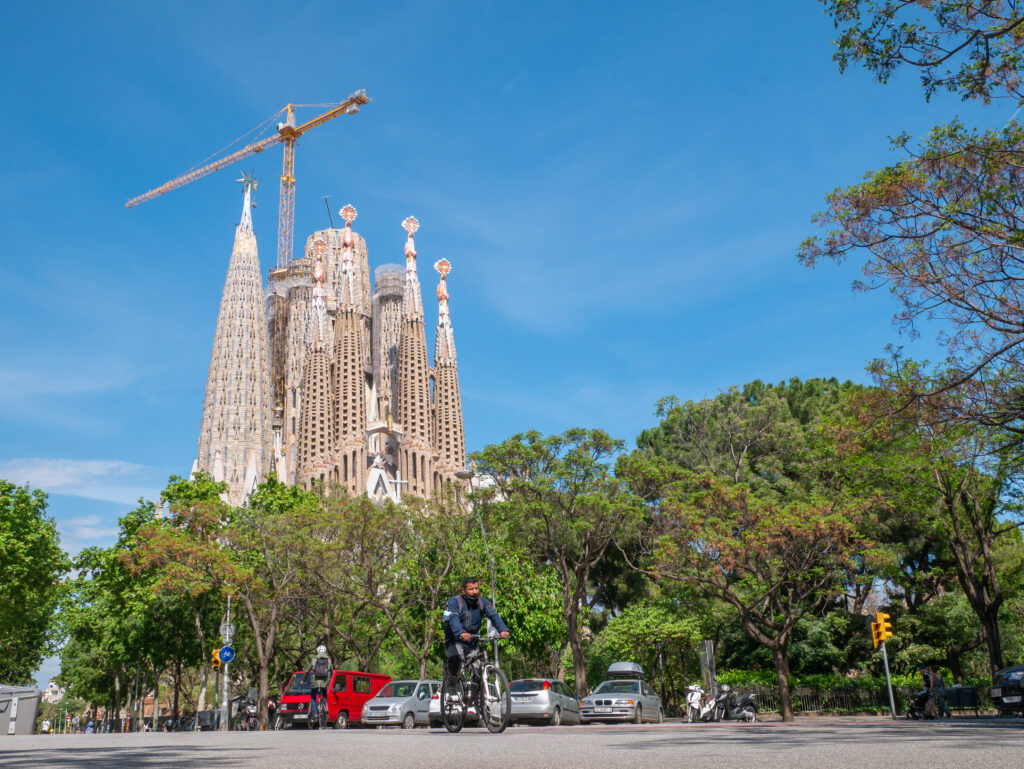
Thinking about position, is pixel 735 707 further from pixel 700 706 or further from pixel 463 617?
pixel 463 617

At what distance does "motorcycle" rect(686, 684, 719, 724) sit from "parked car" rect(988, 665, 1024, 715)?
9.27 meters

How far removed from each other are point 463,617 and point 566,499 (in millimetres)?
24129

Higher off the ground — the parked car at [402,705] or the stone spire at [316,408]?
the stone spire at [316,408]

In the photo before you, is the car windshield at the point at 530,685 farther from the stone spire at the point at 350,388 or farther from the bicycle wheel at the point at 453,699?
the stone spire at the point at 350,388

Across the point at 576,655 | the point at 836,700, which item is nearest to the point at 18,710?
the point at 576,655

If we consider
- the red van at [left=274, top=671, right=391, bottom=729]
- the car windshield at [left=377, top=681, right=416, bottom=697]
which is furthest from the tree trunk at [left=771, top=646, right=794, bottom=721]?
the red van at [left=274, top=671, right=391, bottom=729]

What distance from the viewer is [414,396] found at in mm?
96625

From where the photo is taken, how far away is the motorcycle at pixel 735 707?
25.7m

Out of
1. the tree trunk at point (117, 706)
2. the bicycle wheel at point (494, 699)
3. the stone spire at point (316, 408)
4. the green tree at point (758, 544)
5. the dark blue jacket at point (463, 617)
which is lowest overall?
the tree trunk at point (117, 706)

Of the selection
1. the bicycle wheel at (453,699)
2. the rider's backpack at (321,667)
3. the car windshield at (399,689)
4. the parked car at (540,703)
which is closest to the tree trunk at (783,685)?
the parked car at (540,703)

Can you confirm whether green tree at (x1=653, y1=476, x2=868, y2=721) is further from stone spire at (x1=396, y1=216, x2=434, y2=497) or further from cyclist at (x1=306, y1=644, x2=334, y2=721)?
stone spire at (x1=396, y1=216, x2=434, y2=497)

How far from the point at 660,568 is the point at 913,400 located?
12.5m

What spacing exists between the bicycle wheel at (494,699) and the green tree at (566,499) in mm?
22243

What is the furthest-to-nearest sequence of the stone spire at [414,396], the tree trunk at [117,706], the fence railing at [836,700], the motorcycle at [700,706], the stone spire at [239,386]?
the stone spire at [239,386] → the stone spire at [414,396] → the tree trunk at [117,706] → the fence railing at [836,700] → the motorcycle at [700,706]
